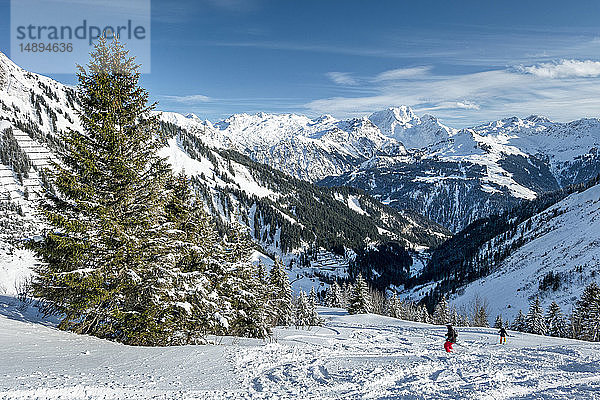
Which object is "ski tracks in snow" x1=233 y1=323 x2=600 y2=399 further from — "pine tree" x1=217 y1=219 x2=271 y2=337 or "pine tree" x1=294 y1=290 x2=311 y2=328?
"pine tree" x1=294 y1=290 x2=311 y2=328

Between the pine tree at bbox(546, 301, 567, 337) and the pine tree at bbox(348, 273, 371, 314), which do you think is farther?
the pine tree at bbox(348, 273, 371, 314)

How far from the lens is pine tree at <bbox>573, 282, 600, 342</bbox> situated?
47.8 metres

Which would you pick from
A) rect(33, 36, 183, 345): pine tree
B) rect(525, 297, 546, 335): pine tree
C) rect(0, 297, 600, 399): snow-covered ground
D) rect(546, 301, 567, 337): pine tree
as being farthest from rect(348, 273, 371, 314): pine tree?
rect(33, 36, 183, 345): pine tree

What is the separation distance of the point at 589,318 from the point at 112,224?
6591 cm

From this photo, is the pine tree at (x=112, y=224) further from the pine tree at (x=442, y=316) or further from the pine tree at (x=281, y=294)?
the pine tree at (x=442, y=316)

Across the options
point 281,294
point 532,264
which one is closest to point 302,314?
point 281,294

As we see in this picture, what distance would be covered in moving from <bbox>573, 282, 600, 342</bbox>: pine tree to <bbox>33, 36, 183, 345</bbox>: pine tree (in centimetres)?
6119

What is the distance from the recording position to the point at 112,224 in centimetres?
1277

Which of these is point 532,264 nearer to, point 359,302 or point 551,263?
point 551,263

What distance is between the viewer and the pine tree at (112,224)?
12.6 metres

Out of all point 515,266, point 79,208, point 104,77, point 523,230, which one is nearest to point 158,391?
point 79,208

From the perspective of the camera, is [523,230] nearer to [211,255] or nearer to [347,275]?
[347,275]

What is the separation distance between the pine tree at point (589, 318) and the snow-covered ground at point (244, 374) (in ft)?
159

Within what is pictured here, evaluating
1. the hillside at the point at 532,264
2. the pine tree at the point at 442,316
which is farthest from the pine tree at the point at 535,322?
the hillside at the point at 532,264
